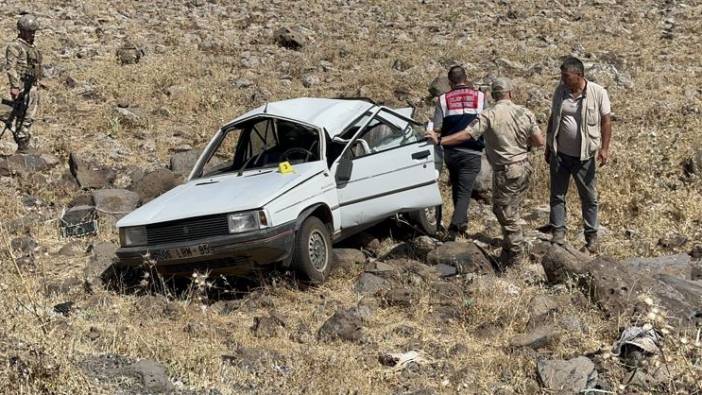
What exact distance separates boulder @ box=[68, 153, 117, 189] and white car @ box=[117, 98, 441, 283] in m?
2.33

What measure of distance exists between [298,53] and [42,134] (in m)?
6.82

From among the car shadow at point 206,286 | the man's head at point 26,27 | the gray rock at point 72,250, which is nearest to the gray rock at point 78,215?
the gray rock at point 72,250

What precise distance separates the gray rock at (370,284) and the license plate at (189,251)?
1.38 meters

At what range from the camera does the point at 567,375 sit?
481cm

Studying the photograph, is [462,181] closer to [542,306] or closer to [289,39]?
[542,306]

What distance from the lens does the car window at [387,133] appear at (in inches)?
324

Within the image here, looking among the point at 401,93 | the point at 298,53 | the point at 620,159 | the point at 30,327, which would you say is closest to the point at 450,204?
the point at 620,159

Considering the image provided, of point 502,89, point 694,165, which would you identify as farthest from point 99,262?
point 694,165

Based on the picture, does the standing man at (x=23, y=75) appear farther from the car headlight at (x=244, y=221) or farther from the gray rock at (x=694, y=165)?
the gray rock at (x=694, y=165)

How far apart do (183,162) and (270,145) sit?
303cm

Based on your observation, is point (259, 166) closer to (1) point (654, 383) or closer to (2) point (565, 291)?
(2) point (565, 291)

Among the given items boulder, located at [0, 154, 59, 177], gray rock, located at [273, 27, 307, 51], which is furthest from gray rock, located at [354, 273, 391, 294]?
gray rock, located at [273, 27, 307, 51]

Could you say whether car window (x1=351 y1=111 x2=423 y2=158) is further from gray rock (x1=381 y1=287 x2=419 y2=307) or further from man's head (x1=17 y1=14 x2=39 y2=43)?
man's head (x1=17 y1=14 x2=39 y2=43)

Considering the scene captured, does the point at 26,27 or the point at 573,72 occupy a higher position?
the point at 26,27
